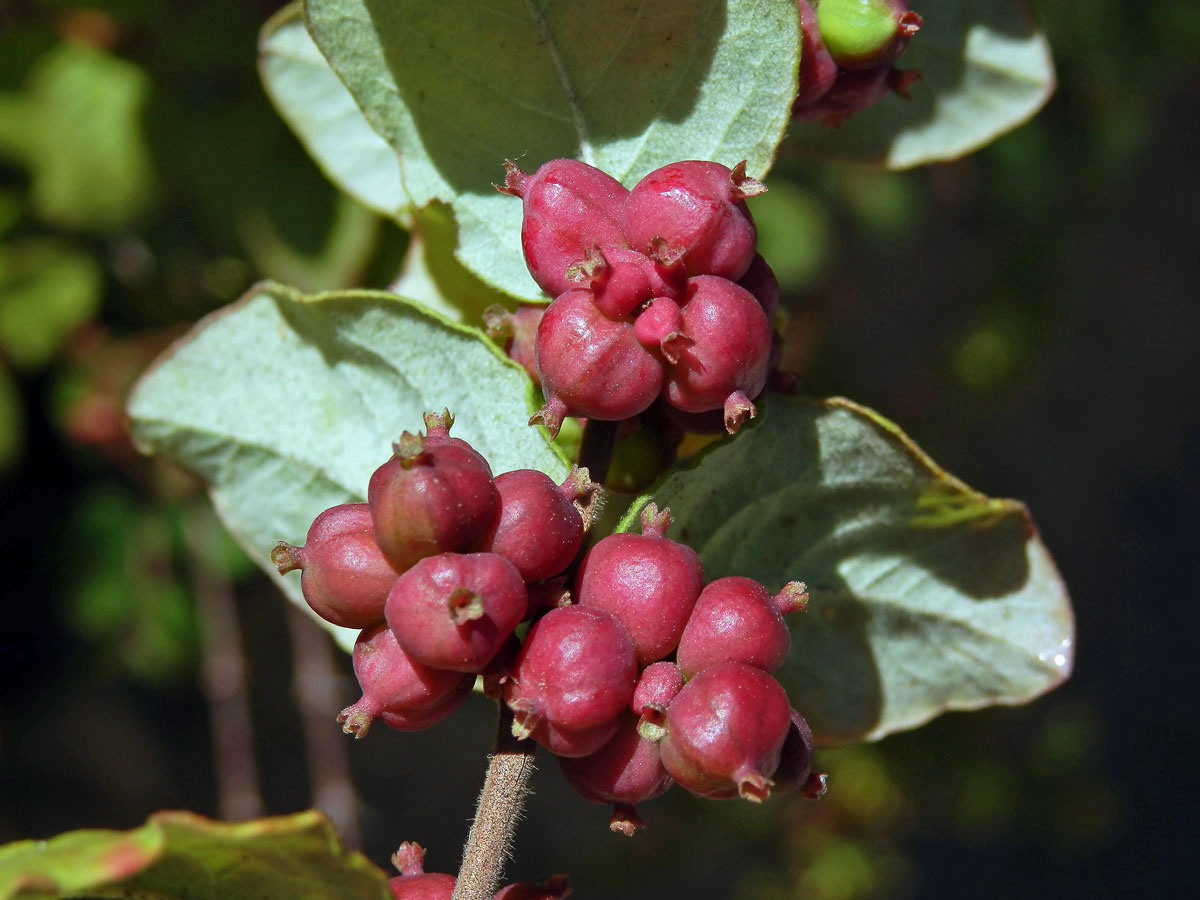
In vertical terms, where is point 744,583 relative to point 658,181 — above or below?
below

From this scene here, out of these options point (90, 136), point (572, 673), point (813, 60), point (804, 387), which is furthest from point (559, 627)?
point (804, 387)

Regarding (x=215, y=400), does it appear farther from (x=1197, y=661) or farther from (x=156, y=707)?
(x=1197, y=661)

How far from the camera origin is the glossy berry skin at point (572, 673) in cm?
68

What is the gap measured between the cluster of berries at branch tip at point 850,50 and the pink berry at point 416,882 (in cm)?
68

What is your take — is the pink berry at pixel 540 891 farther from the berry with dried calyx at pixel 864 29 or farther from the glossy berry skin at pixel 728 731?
the berry with dried calyx at pixel 864 29

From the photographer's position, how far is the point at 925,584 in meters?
0.98

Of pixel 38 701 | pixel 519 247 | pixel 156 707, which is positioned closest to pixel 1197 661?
pixel 156 707

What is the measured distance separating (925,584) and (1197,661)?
472cm

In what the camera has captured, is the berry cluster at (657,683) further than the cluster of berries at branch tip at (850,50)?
No

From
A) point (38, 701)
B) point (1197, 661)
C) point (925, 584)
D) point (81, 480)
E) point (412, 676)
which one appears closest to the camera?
point (412, 676)

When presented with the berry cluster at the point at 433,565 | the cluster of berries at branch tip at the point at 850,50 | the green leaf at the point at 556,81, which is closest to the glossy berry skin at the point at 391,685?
the berry cluster at the point at 433,565

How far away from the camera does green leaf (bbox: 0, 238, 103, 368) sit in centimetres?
202

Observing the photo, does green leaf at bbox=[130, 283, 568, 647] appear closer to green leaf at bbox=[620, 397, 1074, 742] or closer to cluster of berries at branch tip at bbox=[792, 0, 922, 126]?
green leaf at bbox=[620, 397, 1074, 742]

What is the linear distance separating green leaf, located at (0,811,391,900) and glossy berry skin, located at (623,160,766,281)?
416 mm
